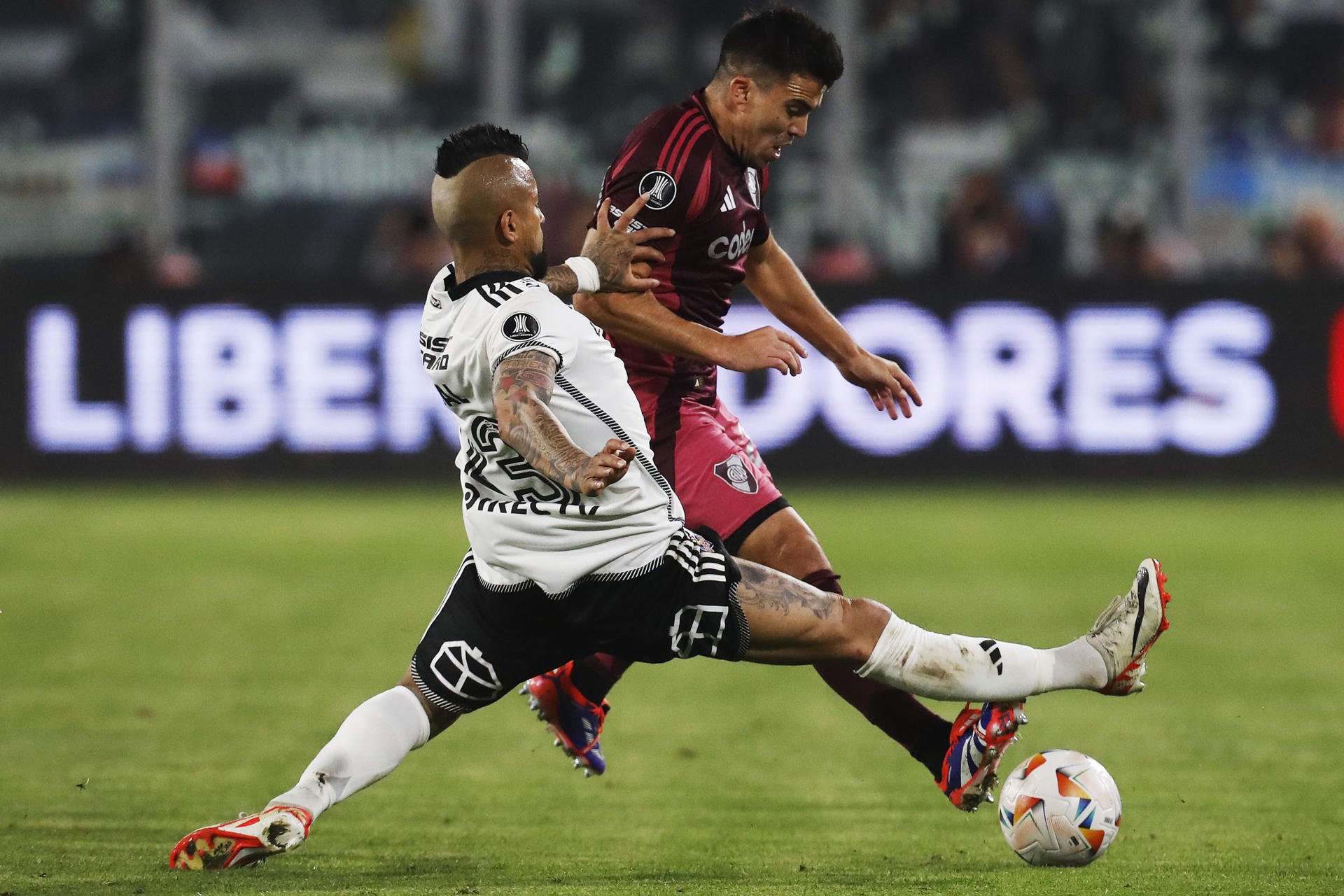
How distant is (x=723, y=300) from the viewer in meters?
5.97

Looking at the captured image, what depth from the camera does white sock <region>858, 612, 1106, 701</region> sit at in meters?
4.95

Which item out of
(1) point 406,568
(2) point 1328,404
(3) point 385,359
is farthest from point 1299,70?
(1) point 406,568

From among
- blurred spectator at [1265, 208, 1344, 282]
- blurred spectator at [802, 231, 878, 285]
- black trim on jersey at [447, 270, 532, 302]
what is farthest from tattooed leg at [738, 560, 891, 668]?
blurred spectator at [1265, 208, 1344, 282]

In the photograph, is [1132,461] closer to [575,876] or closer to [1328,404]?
[1328,404]

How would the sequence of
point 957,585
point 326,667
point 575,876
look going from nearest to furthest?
point 575,876 < point 326,667 < point 957,585

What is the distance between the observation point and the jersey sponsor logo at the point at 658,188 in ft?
18.1

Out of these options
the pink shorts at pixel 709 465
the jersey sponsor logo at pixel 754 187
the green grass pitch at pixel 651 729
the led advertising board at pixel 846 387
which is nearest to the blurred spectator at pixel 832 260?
the led advertising board at pixel 846 387

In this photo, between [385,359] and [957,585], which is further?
[385,359]

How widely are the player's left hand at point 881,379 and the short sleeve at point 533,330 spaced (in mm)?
1407

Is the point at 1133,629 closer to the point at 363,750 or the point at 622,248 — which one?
the point at 622,248

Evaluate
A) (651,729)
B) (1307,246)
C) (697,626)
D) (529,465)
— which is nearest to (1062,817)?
(697,626)

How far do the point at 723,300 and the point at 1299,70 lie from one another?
481 inches

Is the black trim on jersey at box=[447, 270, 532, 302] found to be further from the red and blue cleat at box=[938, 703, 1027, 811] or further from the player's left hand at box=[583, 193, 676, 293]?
the red and blue cleat at box=[938, 703, 1027, 811]

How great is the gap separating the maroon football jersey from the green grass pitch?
146 cm
